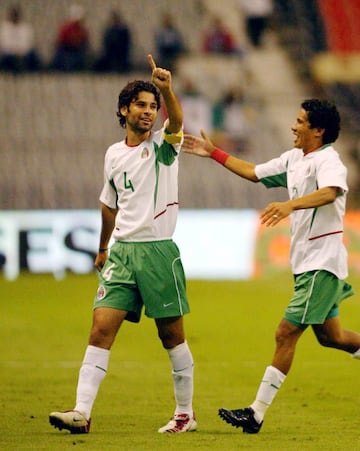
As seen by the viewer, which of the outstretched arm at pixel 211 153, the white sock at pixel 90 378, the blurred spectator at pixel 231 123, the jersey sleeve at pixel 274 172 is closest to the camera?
the white sock at pixel 90 378

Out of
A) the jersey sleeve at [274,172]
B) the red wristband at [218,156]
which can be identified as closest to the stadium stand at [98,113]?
the red wristband at [218,156]

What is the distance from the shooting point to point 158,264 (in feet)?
23.9

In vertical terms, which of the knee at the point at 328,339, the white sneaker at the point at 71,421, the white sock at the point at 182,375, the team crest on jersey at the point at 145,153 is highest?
the team crest on jersey at the point at 145,153

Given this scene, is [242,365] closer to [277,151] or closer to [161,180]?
[161,180]

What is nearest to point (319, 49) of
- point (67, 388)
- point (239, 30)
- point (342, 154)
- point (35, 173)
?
point (239, 30)

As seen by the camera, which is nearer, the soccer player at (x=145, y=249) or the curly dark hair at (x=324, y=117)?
the soccer player at (x=145, y=249)

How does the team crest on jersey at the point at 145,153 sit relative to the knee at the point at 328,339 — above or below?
above

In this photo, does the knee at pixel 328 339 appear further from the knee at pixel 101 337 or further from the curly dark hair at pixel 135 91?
the curly dark hair at pixel 135 91

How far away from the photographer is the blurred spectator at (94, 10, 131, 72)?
82.1 ft

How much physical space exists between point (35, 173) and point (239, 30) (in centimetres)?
750

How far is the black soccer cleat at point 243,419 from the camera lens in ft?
23.6

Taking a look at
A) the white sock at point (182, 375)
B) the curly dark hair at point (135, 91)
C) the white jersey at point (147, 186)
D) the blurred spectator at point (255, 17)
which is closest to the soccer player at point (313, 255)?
the white sock at point (182, 375)

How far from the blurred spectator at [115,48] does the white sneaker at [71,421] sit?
18.7m

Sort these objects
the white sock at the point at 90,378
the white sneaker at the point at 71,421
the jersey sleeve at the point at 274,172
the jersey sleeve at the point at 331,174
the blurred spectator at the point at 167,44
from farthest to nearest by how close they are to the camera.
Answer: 1. the blurred spectator at the point at 167,44
2. the jersey sleeve at the point at 274,172
3. the jersey sleeve at the point at 331,174
4. the white sock at the point at 90,378
5. the white sneaker at the point at 71,421
